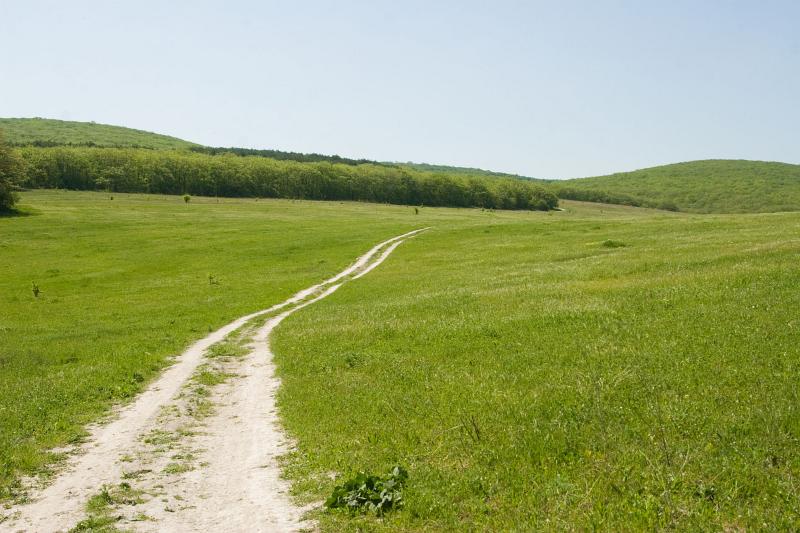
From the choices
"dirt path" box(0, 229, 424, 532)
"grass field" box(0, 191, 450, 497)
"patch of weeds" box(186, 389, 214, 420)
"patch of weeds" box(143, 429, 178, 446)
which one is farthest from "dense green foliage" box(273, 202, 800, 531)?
"grass field" box(0, 191, 450, 497)

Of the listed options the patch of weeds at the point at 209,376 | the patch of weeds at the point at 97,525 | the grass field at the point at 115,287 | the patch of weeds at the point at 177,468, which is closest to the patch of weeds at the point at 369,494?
the patch of weeds at the point at 97,525

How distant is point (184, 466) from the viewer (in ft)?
44.2

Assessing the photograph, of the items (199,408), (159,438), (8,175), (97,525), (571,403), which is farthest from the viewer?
(8,175)

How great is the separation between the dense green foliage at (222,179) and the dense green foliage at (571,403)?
13823 centimetres

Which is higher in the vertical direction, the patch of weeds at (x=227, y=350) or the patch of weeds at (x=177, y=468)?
the patch of weeds at (x=177, y=468)

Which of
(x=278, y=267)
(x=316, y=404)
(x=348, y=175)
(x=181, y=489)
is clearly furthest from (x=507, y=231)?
(x=348, y=175)

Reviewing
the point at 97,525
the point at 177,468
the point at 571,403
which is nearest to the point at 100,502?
the point at 97,525

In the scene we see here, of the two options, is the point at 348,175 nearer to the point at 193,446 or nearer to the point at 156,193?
the point at 156,193

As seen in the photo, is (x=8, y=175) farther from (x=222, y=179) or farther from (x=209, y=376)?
(x=209, y=376)

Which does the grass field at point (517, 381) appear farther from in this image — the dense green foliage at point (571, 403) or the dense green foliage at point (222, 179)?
the dense green foliage at point (222, 179)

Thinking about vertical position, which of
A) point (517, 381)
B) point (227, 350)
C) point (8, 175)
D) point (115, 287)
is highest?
point (8, 175)

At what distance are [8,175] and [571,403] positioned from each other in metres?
109

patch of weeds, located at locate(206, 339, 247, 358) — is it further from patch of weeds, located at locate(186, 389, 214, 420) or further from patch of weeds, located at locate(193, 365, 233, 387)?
patch of weeds, located at locate(186, 389, 214, 420)

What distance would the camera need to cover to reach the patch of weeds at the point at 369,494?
10.3 metres
